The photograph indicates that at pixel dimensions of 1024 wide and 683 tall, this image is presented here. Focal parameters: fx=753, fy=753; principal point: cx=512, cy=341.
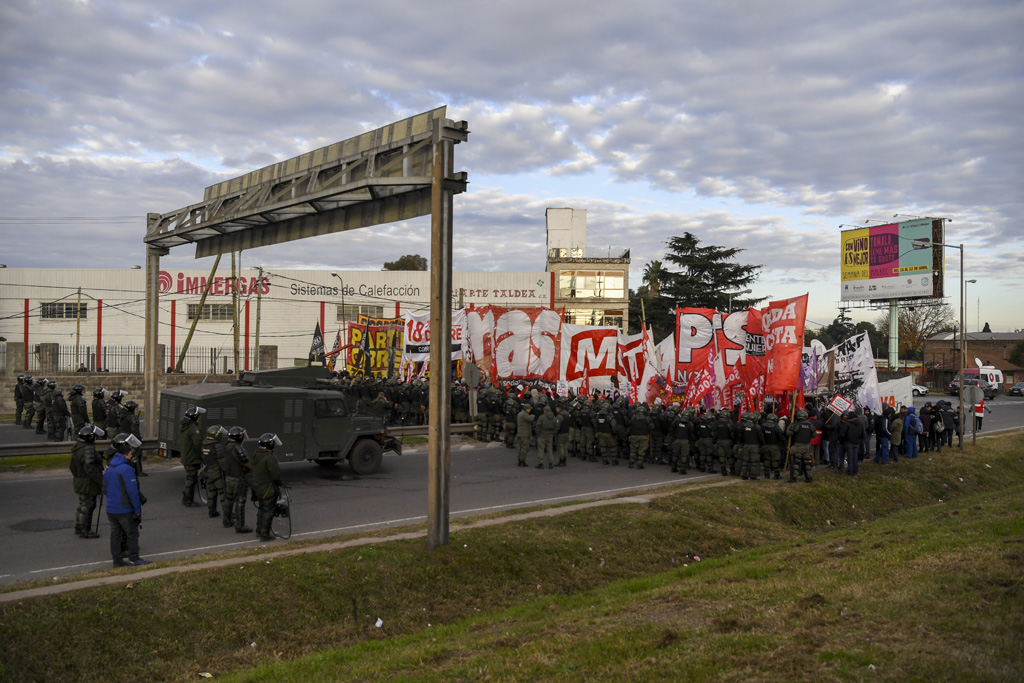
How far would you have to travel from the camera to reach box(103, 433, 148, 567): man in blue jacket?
990 cm

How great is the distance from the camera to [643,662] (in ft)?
22.3

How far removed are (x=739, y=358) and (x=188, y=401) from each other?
14.4 meters

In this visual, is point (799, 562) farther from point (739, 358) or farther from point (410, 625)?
point (739, 358)

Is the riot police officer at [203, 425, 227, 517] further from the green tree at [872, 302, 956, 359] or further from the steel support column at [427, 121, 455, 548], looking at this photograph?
the green tree at [872, 302, 956, 359]

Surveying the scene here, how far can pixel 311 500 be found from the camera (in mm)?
14883

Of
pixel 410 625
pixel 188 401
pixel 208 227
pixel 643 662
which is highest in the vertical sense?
pixel 208 227

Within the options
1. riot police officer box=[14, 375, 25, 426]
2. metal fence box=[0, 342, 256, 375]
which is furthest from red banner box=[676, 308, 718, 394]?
riot police officer box=[14, 375, 25, 426]

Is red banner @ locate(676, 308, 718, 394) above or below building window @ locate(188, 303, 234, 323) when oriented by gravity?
below

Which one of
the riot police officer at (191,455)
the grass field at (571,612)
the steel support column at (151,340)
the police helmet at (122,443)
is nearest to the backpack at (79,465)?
the police helmet at (122,443)

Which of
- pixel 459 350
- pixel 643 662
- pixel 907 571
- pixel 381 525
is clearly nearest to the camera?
pixel 643 662

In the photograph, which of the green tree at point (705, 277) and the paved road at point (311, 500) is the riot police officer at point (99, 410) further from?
the green tree at point (705, 277)

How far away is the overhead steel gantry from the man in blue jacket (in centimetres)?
395

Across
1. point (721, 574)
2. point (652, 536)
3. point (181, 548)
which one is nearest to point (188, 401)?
point (181, 548)

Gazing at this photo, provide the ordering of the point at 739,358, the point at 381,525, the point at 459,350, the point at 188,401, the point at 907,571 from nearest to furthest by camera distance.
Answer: the point at 907,571 → the point at 381,525 → the point at 188,401 → the point at 739,358 → the point at 459,350
